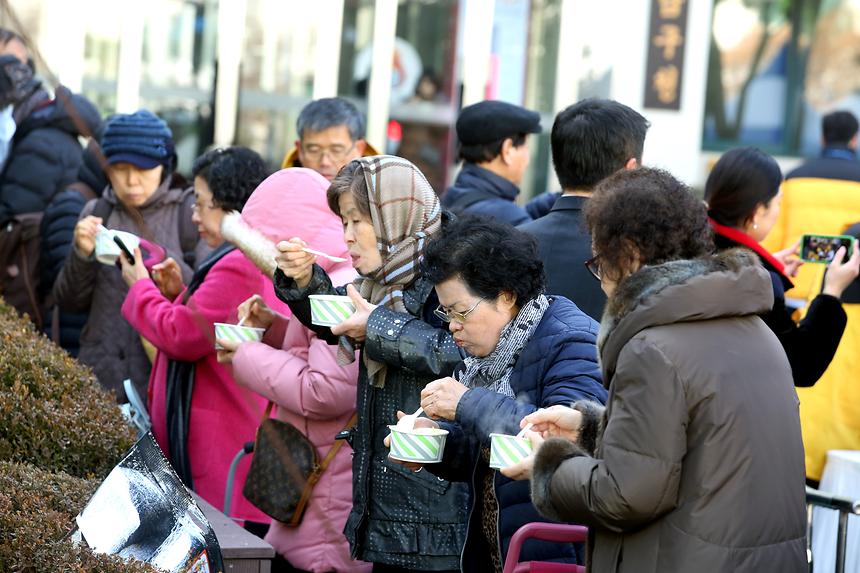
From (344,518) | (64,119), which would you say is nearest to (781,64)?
(64,119)

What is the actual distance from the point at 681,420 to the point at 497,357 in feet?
2.52

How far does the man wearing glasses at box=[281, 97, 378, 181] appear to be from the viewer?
5766 millimetres

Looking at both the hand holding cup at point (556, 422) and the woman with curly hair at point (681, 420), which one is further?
the hand holding cup at point (556, 422)

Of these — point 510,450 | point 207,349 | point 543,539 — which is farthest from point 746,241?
point 510,450

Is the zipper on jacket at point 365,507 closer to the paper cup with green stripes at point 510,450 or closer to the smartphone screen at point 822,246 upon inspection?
the paper cup with green stripes at point 510,450

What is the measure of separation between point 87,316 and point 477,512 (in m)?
3.05

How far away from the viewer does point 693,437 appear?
2791 mm

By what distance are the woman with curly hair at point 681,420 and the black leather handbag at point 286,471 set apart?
55.7 inches

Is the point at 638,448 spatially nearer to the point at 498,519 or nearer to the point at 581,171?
the point at 498,519

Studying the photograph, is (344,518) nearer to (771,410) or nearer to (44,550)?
(44,550)

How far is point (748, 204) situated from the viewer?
4.98 meters

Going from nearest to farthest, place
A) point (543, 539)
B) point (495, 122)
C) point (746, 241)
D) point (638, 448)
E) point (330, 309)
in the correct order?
point (638, 448) < point (543, 539) < point (330, 309) < point (746, 241) < point (495, 122)

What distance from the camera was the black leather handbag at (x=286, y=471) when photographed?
4250mm

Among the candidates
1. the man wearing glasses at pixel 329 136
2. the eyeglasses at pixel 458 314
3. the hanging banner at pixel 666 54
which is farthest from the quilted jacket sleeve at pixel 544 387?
the hanging banner at pixel 666 54
